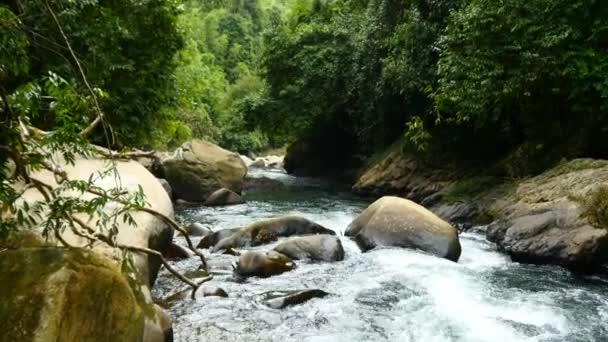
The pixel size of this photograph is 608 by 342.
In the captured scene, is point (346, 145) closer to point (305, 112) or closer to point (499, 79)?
point (305, 112)

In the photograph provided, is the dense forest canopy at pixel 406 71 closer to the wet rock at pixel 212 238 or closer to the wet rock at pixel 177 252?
the wet rock at pixel 177 252

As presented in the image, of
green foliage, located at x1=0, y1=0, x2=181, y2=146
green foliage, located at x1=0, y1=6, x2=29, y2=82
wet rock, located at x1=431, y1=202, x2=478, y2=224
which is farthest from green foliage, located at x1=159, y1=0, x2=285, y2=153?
green foliage, located at x1=0, y1=6, x2=29, y2=82

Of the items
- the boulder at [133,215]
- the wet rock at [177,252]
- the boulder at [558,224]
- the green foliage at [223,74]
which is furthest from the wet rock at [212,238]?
the boulder at [558,224]

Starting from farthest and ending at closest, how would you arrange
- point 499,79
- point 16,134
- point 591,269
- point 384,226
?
point 499,79, point 384,226, point 591,269, point 16,134

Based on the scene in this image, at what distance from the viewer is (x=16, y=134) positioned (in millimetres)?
3234

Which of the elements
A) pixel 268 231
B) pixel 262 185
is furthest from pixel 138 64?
pixel 262 185

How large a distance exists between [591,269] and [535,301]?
5.15 ft

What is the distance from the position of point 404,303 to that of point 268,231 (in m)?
3.45

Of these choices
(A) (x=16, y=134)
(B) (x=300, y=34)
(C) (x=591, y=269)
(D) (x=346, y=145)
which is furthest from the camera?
(D) (x=346, y=145)

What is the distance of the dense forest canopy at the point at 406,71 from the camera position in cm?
881

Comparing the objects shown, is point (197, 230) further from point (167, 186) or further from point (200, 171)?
point (200, 171)

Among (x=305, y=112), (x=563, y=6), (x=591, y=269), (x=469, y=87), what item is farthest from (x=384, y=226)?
(x=305, y=112)

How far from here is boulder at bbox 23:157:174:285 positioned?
4.61m

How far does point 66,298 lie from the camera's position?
132 inches
